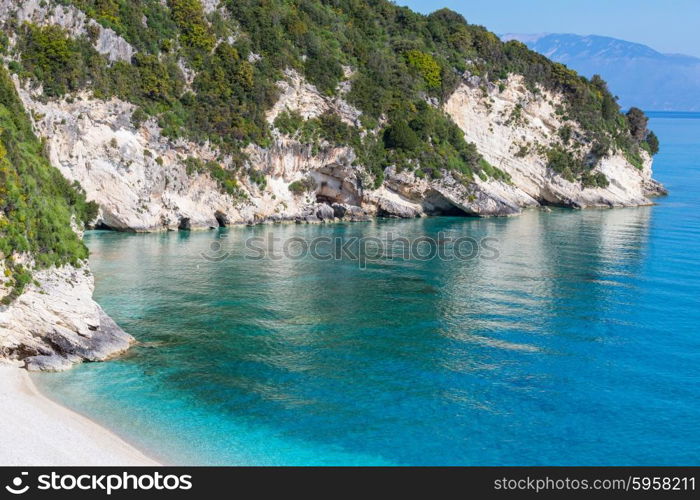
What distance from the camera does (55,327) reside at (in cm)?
2555

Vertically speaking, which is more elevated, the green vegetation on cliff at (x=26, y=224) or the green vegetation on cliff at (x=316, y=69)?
the green vegetation on cliff at (x=316, y=69)

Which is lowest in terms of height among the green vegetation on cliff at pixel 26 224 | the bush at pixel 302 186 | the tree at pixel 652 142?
the green vegetation on cliff at pixel 26 224

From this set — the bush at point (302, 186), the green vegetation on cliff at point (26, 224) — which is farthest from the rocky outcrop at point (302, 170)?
the green vegetation on cliff at point (26, 224)

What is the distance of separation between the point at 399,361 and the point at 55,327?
1342 cm

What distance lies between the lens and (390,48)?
277ft

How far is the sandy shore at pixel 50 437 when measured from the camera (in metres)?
18.7

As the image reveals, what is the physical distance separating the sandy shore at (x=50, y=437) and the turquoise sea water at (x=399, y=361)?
79 cm

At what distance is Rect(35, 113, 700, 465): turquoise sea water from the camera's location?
21.2 metres

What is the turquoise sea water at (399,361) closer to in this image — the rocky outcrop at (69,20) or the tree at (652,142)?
the rocky outcrop at (69,20)

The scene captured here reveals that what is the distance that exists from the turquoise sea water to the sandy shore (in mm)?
787

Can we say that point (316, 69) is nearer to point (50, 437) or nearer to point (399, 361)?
point (399, 361)

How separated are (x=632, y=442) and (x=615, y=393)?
4122 millimetres

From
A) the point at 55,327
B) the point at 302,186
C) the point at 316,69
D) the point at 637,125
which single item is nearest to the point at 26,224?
the point at 55,327
